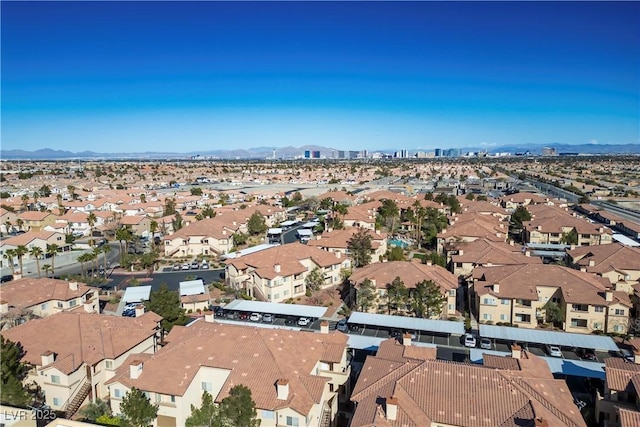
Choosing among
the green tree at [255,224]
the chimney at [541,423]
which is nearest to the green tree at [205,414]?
the chimney at [541,423]

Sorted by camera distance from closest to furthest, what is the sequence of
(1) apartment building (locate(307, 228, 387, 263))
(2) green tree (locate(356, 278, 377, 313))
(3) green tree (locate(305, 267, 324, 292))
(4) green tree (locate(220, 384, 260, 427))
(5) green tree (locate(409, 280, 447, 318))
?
(4) green tree (locate(220, 384, 260, 427)) → (5) green tree (locate(409, 280, 447, 318)) → (2) green tree (locate(356, 278, 377, 313)) → (3) green tree (locate(305, 267, 324, 292)) → (1) apartment building (locate(307, 228, 387, 263))

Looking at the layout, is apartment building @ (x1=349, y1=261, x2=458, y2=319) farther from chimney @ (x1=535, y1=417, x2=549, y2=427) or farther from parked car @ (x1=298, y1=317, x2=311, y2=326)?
chimney @ (x1=535, y1=417, x2=549, y2=427)

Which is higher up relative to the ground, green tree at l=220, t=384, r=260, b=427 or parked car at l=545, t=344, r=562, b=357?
green tree at l=220, t=384, r=260, b=427

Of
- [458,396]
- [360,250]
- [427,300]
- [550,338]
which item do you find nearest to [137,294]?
[360,250]

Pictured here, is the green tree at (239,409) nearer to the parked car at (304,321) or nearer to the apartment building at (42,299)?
the parked car at (304,321)

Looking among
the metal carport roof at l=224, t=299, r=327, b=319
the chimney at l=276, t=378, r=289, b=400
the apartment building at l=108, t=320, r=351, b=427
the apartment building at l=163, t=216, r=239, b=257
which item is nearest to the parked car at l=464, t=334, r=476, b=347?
the metal carport roof at l=224, t=299, r=327, b=319

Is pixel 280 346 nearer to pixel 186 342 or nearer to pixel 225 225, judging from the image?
pixel 186 342

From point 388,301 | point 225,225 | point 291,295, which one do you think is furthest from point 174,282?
point 388,301
